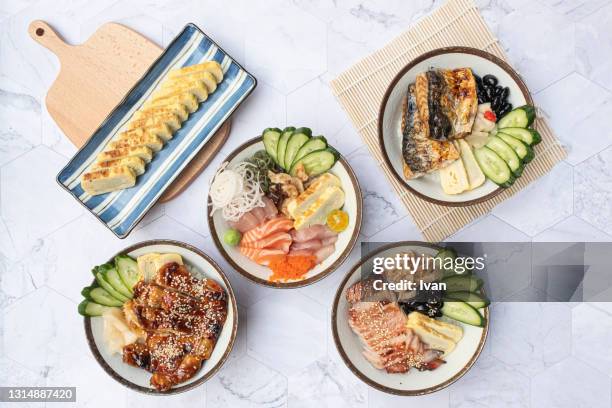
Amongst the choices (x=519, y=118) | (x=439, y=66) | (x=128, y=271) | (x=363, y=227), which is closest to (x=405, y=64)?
(x=439, y=66)

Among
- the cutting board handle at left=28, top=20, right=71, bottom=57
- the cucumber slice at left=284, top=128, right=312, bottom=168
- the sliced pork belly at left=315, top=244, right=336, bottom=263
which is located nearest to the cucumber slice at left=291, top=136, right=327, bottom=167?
the cucumber slice at left=284, top=128, right=312, bottom=168

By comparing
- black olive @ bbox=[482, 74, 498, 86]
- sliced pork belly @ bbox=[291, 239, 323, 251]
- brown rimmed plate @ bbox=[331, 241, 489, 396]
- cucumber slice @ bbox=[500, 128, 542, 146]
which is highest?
black olive @ bbox=[482, 74, 498, 86]

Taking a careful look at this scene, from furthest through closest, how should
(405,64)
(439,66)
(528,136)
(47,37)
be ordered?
1. (47,37)
2. (405,64)
3. (439,66)
4. (528,136)

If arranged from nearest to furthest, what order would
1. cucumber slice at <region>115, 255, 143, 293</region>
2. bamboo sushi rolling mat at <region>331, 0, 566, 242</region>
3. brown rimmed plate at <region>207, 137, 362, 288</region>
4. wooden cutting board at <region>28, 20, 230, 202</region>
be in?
brown rimmed plate at <region>207, 137, 362, 288</region> < cucumber slice at <region>115, 255, 143, 293</region> < bamboo sushi rolling mat at <region>331, 0, 566, 242</region> < wooden cutting board at <region>28, 20, 230, 202</region>

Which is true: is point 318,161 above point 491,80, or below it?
below

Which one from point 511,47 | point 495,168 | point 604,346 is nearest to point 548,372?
point 604,346

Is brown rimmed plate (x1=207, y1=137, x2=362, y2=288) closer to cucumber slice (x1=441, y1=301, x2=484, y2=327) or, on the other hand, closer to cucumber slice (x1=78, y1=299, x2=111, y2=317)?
cucumber slice (x1=441, y1=301, x2=484, y2=327)

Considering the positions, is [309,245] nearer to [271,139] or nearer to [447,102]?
[271,139]
